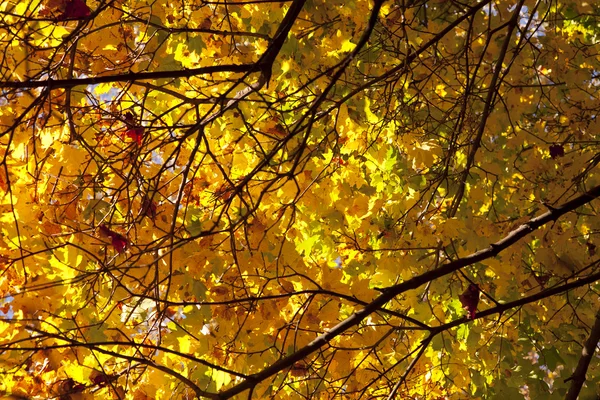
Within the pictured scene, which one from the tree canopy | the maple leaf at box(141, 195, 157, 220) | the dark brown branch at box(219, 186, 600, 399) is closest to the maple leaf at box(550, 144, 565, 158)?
the tree canopy

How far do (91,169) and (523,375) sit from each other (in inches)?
109

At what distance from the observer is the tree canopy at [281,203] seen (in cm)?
227

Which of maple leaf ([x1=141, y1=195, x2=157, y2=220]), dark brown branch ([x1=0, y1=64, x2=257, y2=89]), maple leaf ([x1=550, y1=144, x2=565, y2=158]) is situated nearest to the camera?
dark brown branch ([x1=0, y1=64, x2=257, y2=89])

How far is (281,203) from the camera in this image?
135 inches

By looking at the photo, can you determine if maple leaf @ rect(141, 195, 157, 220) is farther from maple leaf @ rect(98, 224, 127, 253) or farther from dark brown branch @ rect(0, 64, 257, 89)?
dark brown branch @ rect(0, 64, 257, 89)

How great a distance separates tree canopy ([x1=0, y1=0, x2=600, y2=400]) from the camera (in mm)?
2266

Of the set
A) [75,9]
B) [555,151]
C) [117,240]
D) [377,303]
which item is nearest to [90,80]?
[75,9]

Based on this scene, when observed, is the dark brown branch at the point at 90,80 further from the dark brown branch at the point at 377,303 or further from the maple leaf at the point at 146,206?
the dark brown branch at the point at 377,303

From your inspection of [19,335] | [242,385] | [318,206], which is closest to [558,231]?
[318,206]

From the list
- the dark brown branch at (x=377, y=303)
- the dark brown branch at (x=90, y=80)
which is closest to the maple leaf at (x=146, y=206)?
the dark brown branch at (x=90, y=80)

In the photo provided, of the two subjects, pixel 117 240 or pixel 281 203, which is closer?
pixel 117 240

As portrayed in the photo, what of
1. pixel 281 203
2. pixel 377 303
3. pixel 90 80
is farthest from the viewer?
pixel 281 203

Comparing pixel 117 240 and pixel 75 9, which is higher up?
pixel 75 9

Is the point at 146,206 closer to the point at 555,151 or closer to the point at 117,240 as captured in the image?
the point at 117,240
